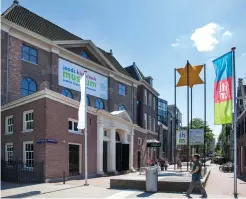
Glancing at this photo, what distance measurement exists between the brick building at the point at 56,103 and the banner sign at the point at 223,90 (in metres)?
9.84

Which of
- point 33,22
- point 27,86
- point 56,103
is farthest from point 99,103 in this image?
point 56,103

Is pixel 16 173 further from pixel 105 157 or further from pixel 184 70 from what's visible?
pixel 184 70

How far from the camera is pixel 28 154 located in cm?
2014

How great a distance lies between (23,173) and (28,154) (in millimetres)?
1349

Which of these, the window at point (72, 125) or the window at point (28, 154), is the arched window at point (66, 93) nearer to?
the window at point (72, 125)

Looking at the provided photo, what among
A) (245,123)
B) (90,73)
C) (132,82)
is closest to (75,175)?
(90,73)

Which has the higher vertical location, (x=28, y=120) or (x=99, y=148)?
(x=28, y=120)

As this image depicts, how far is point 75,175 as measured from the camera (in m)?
22.1

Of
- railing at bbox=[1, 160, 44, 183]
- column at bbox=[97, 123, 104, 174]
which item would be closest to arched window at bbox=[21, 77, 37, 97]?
column at bbox=[97, 123, 104, 174]

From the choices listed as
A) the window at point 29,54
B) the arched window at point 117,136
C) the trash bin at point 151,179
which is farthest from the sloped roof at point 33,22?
the trash bin at point 151,179

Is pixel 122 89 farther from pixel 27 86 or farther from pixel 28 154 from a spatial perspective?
pixel 28 154

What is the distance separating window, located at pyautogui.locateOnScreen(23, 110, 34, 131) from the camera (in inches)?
798

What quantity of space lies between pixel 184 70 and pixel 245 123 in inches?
420

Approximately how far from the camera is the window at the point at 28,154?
778 inches
